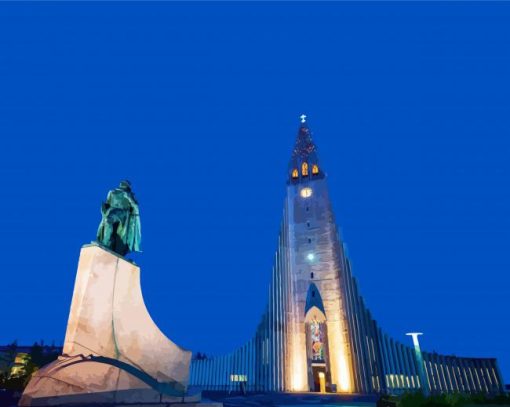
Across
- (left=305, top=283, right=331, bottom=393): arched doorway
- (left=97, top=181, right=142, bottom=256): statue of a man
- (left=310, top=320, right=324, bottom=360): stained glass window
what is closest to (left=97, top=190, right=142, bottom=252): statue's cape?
(left=97, top=181, right=142, bottom=256): statue of a man

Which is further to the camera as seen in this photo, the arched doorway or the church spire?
the church spire

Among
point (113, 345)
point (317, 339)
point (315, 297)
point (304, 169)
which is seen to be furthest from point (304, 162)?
point (113, 345)

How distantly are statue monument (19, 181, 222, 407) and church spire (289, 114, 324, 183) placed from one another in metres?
23.6

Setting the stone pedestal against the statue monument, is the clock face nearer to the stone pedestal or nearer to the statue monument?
the statue monument

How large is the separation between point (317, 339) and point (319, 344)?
366mm

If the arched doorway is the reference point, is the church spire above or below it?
above

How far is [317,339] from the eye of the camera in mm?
24891

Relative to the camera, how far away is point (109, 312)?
708 cm

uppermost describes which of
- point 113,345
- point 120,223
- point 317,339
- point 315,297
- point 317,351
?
point 315,297

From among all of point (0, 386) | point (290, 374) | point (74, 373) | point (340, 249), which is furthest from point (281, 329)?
point (74, 373)

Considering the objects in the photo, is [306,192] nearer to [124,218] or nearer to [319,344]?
[319,344]

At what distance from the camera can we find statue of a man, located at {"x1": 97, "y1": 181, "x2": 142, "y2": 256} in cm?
807

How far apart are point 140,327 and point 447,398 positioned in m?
6.26

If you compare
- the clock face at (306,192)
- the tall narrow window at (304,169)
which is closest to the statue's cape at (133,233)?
the clock face at (306,192)
